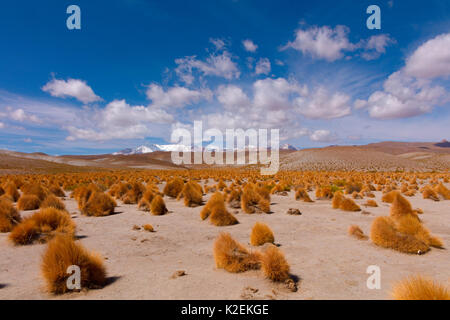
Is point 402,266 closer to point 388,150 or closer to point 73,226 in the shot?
point 73,226

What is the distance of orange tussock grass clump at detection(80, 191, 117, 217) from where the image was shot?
9.01 meters

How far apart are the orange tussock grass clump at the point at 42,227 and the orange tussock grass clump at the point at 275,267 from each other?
490 cm

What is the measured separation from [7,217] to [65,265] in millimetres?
5179

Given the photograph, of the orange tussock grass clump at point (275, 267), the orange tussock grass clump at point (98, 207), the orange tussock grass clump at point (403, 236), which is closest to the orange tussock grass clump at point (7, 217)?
the orange tussock grass clump at point (98, 207)

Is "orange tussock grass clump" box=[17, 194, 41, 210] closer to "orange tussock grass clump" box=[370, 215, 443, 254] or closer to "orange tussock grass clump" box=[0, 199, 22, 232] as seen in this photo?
"orange tussock grass clump" box=[0, 199, 22, 232]

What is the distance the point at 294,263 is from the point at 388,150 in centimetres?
23391

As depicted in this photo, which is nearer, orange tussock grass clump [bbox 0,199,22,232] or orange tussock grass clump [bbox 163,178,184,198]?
orange tussock grass clump [bbox 0,199,22,232]

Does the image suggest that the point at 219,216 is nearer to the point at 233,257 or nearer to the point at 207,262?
the point at 207,262

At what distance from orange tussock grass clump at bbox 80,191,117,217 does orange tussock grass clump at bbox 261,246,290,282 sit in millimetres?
7487

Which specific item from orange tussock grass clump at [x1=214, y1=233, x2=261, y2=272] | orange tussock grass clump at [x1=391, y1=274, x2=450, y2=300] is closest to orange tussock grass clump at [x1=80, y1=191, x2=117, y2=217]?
orange tussock grass clump at [x1=214, y1=233, x2=261, y2=272]

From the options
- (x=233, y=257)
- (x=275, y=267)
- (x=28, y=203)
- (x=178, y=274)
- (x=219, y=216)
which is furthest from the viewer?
(x=28, y=203)

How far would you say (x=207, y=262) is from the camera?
185 inches

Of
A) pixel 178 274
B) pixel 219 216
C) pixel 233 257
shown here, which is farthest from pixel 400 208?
pixel 178 274

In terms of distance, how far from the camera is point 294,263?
4551 millimetres
